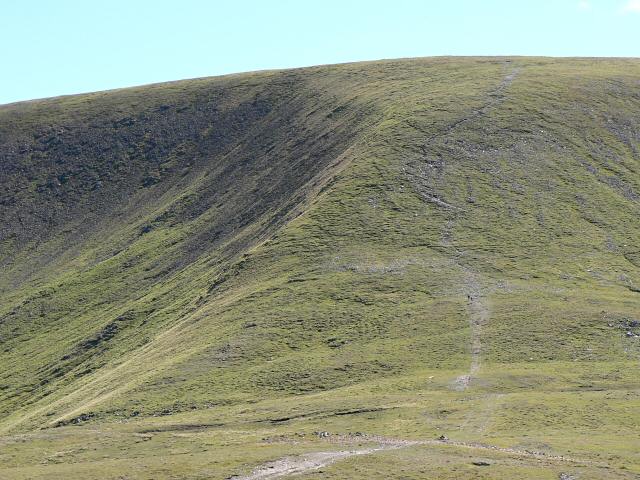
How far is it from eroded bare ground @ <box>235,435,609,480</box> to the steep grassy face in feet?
1.29

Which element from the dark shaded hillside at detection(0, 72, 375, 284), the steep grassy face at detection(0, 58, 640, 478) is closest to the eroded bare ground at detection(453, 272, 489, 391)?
the steep grassy face at detection(0, 58, 640, 478)

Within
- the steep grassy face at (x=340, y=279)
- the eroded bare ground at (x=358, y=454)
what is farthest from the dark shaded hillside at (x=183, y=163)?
the eroded bare ground at (x=358, y=454)

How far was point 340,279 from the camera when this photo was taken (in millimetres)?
102688

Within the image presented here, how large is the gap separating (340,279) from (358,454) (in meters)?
42.5

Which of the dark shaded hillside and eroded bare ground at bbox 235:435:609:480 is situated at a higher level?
the dark shaded hillside

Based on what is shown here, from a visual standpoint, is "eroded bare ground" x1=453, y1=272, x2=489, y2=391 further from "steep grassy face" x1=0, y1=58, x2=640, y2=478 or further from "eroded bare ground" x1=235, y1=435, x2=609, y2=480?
"eroded bare ground" x1=235, y1=435, x2=609, y2=480

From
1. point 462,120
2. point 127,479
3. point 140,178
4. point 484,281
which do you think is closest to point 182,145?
point 140,178

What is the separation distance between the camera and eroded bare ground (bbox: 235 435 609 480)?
190 feet

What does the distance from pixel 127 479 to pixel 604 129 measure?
104m

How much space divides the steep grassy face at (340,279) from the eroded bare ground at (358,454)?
0.39 m

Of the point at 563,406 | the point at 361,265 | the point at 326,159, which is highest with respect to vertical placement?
the point at 326,159

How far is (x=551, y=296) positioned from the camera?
96625 millimetres

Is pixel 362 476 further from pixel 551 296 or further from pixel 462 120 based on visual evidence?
pixel 462 120

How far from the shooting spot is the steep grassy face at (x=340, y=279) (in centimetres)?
6862
